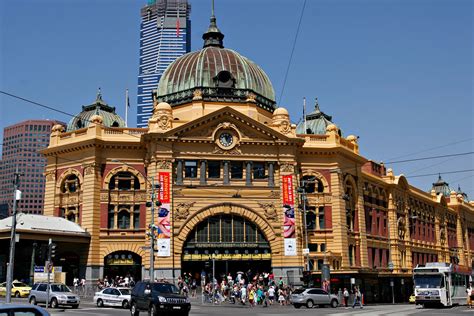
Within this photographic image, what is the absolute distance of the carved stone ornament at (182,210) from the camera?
5688 cm

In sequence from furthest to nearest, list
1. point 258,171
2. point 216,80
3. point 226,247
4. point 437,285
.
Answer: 1. point 216,80
2. point 258,171
3. point 226,247
4. point 437,285

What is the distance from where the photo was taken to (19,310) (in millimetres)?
12898

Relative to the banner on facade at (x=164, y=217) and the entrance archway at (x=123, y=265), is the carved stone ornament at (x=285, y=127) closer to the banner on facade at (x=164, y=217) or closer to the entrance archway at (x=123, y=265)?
the banner on facade at (x=164, y=217)

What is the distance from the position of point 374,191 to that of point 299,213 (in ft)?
62.0

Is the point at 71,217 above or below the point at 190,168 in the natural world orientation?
below

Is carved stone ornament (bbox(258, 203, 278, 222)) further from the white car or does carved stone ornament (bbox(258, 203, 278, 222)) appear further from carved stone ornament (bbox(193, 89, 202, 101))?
the white car

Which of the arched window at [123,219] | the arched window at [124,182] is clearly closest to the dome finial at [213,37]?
the arched window at [124,182]

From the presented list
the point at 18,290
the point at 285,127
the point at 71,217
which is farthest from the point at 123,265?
the point at 285,127

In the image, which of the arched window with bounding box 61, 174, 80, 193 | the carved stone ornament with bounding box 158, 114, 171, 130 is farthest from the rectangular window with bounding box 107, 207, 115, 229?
the carved stone ornament with bounding box 158, 114, 171, 130

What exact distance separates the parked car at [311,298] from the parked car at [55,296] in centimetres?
1646

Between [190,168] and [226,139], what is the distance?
4825 mm

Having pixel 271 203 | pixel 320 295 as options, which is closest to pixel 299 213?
pixel 271 203

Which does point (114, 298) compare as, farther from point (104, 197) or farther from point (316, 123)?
point (316, 123)

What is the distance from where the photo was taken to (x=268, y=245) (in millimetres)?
58688
